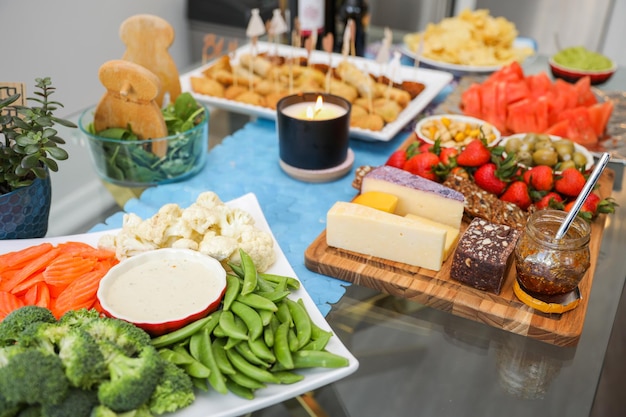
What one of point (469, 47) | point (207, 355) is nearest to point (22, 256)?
point (207, 355)

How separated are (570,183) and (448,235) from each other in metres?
0.40

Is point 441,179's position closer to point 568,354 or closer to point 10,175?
point 568,354

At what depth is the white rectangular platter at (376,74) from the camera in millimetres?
2102

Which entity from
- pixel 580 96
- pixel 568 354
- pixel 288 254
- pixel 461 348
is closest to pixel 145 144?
pixel 288 254

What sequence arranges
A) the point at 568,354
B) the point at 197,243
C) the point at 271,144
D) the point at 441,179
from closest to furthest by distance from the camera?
the point at 568,354
the point at 197,243
the point at 441,179
the point at 271,144

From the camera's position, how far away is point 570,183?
1.66 m

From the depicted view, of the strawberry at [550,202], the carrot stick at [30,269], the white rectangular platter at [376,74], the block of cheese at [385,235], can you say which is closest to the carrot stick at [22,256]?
the carrot stick at [30,269]

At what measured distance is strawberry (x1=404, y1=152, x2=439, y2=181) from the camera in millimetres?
1776

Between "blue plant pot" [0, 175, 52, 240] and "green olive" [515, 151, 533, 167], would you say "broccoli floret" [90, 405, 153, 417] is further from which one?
"green olive" [515, 151, 533, 167]

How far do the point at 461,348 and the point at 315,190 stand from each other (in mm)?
745

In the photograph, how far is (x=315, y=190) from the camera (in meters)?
1.88

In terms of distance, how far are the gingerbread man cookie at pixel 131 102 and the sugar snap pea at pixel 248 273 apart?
24.9 inches

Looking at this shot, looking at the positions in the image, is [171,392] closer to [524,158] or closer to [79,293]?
[79,293]

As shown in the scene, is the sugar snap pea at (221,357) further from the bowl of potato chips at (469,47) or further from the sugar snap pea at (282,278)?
the bowl of potato chips at (469,47)
